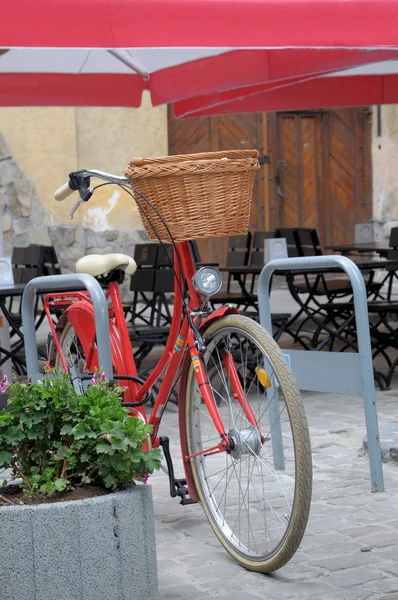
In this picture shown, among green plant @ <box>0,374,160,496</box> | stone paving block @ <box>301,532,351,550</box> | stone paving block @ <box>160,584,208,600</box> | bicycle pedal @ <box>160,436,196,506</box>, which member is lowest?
stone paving block @ <box>160,584,208,600</box>

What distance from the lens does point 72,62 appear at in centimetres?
771

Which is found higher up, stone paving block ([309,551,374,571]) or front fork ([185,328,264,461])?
front fork ([185,328,264,461])

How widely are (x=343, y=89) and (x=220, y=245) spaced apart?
4934mm

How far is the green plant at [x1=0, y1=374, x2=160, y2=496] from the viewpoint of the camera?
2.91 m

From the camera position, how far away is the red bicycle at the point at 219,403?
11.0 feet

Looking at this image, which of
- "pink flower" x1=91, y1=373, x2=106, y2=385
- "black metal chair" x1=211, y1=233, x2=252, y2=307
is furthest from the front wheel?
"black metal chair" x1=211, y1=233, x2=252, y2=307

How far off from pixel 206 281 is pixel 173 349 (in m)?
0.35

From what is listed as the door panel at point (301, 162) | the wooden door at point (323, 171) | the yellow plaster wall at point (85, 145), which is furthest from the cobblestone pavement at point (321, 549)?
the wooden door at point (323, 171)

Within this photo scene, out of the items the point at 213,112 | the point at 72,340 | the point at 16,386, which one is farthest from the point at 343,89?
the point at 16,386

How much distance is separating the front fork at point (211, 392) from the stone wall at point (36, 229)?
8.87 meters

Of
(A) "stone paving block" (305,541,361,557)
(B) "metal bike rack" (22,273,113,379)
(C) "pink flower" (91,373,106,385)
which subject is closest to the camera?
(C) "pink flower" (91,373,106,385)

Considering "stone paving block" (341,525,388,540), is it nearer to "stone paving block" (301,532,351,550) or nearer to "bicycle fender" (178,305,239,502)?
"stone paving block" (301,532,351,550)

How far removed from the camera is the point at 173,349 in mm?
3826

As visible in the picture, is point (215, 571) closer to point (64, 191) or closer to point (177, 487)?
point (177, 487)
